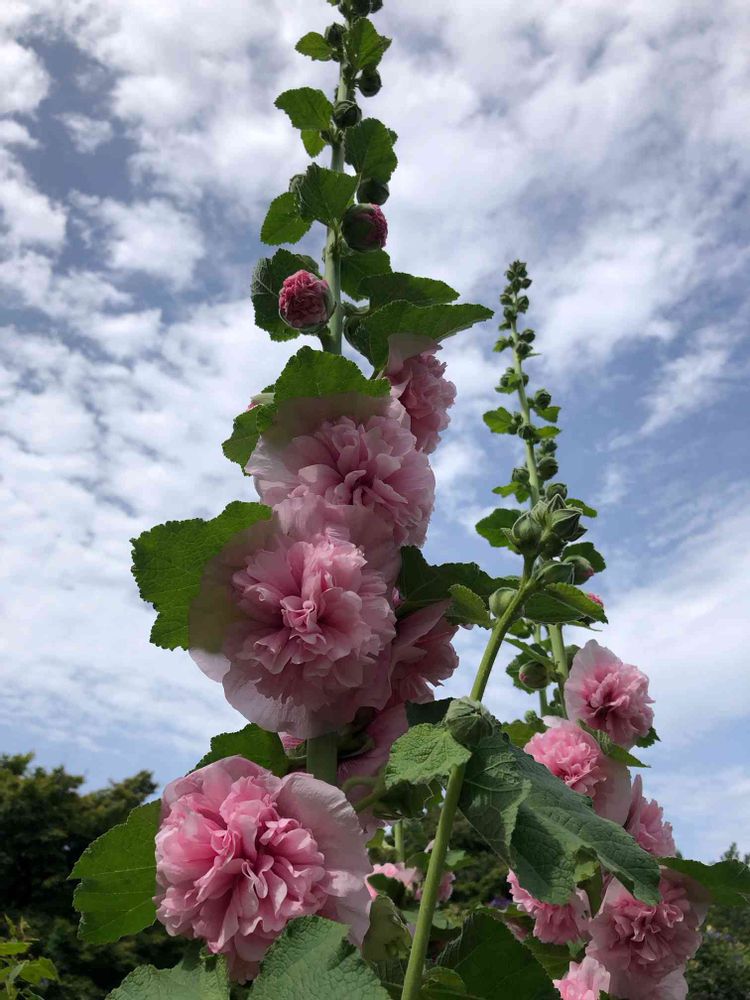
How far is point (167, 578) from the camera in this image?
1.29 meters

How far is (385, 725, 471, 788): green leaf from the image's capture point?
103cm

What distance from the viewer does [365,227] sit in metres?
1.80

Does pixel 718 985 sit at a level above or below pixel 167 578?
above

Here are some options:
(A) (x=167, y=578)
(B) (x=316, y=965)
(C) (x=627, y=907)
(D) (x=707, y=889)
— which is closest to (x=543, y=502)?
(A) (x=167, y=578)

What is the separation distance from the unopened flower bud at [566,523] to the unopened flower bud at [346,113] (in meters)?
1.21

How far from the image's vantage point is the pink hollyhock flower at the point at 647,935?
2139mm

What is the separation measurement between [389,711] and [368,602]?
28 centimetres

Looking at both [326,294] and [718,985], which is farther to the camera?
[718,985]

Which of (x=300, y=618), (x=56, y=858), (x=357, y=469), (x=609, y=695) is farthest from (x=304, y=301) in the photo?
→ (x=56, y=858)

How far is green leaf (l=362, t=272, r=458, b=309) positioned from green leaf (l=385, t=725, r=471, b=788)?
0.90m

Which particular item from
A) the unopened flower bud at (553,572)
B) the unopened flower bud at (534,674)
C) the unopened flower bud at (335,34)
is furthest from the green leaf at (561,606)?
the unopened flower bud at (534,674)

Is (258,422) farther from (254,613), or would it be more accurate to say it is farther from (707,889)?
(707,889)

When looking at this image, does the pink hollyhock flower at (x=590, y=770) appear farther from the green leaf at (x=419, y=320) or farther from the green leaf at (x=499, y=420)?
the green leaf at (x=499, y=420)

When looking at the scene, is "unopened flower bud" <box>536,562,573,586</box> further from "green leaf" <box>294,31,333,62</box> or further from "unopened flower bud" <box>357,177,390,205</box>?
"green leaf" <box>294,31,333,62</box>
